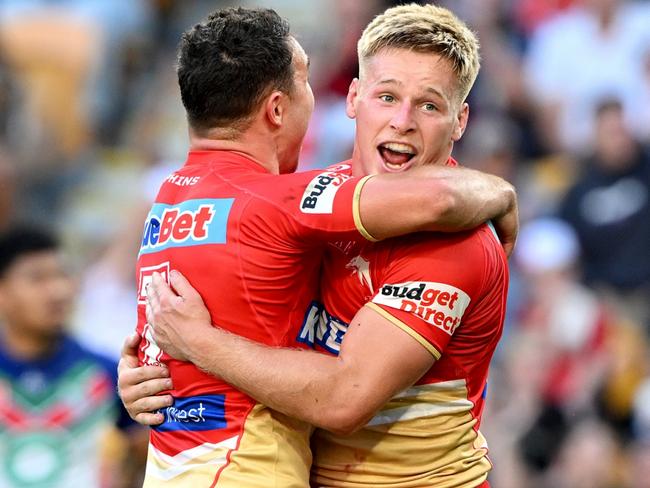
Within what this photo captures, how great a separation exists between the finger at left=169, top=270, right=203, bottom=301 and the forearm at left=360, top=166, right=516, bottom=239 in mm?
599

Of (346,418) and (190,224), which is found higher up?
(190,224)

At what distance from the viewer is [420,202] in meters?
3.54

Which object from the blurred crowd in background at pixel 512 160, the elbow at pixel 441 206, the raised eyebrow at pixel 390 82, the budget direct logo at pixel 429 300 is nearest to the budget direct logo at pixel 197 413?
the budget direct logo at pixel 429 300

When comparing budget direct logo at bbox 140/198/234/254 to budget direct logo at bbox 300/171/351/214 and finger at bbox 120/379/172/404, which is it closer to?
budget direct logo at bbox 300/171/351/214

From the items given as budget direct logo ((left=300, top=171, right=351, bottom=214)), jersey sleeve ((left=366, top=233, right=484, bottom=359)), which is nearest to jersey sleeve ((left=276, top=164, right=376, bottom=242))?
budget direct logo ((left=300, top=171, right=351, bottom=214))

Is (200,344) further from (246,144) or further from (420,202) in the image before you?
(420,202)

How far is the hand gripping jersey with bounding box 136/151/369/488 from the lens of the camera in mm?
3631

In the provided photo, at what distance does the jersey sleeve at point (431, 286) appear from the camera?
3.62m

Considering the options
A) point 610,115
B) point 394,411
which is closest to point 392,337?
point 394,411

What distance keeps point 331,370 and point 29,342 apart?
3458 mm

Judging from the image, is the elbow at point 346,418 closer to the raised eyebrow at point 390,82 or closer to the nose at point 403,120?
the nose at point 403,120

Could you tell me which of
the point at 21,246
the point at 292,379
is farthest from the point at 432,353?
the point at 21,246

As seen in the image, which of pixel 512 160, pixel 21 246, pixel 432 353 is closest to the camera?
pixel 432 353

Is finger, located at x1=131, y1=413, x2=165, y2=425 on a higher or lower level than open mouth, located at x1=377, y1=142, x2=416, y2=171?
lower
